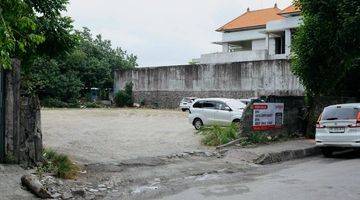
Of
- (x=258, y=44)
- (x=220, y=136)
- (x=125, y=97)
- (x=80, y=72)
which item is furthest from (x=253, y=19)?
(x=220, y=136)

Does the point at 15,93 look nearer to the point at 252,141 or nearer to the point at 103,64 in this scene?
the point at 252,141

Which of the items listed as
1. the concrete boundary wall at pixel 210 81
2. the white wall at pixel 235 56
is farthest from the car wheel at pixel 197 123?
the white wall at pixel 235 56

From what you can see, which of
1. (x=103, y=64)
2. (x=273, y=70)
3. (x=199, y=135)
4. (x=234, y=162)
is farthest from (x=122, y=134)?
(x=103, y=64)

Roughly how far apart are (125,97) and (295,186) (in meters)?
40.1

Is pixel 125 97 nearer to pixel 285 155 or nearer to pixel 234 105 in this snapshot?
pixel 234 105

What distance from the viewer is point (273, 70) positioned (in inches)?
1565

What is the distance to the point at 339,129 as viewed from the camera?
1594 centimetres

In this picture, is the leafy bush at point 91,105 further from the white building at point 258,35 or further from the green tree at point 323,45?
the green tree at point 323,45

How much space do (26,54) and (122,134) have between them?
26.0ft

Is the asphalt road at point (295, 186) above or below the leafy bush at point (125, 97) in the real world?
below

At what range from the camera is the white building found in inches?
1889

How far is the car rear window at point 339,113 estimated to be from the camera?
16.0 meters

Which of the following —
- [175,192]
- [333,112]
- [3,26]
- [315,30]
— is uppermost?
[315,30]

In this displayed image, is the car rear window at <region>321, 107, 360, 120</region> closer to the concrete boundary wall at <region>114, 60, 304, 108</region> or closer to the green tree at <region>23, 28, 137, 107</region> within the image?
the concrete boundary wall at <region>114, 60, 304, 108</region>
